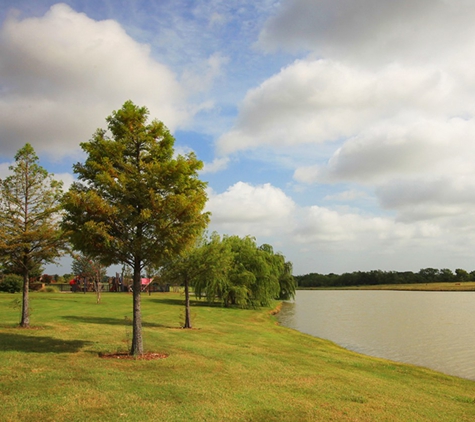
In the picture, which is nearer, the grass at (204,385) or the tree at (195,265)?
the grass at (204,385)

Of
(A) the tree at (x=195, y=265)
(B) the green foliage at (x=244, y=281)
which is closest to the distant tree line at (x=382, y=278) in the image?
(B) the green foliage at (x=244, y=281)

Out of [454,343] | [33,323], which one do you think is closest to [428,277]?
[454,343]

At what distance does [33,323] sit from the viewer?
2031 centimetres

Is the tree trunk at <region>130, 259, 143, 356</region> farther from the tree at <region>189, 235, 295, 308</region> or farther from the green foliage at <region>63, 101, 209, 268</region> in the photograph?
the tree at <region>189, 235, 295, 308</region>

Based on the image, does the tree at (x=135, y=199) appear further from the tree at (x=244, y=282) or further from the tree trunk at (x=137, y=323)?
the tree at (x=244, y=282)

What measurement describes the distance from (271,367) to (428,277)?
513ft

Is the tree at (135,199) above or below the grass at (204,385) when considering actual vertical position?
above

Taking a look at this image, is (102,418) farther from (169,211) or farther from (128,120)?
(128,120)

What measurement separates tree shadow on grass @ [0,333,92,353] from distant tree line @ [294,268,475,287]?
5457 inches

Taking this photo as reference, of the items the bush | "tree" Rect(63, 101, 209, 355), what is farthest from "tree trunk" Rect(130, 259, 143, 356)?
the bush

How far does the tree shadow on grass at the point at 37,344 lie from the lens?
1345 centimetres

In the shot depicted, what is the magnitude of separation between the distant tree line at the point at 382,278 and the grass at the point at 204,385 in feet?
450

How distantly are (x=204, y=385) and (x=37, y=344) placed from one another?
769 centimetres

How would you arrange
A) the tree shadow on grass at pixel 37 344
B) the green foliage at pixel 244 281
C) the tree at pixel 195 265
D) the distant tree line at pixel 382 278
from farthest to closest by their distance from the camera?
the distant tree line at pixel 382 278 < the green foliage at pixel 244 281 < the tree at pixel 195 265 < the tree shadow on grass at pixel 37 344
